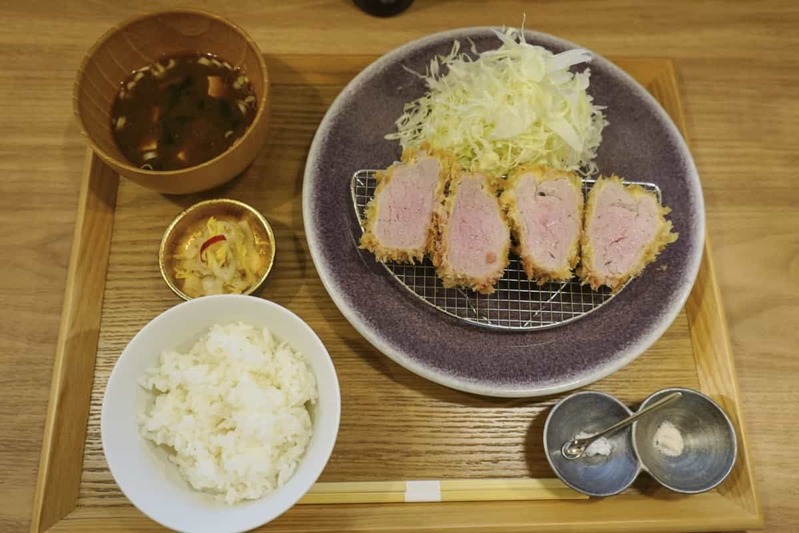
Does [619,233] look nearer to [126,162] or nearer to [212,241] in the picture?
[212,241]

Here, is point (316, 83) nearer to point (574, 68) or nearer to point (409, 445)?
point (574, 68)

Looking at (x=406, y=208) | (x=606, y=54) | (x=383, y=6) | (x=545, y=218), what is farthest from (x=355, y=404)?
(x=606, y=54)

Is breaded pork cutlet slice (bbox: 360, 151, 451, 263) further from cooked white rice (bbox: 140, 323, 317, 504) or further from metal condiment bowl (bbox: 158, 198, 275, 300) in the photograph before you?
cooked white rice (bbox: 140, 323, 317, 504)

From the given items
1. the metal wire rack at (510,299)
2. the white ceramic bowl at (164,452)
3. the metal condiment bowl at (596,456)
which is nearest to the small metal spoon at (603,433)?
the metal condiment bowl at (596,456)

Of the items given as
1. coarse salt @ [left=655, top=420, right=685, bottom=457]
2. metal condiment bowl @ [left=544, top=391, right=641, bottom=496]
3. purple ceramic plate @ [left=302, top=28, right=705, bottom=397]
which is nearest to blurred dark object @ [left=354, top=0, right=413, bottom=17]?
purple ceramic plate @ [left=302, top=28, right=705, bottom=397]

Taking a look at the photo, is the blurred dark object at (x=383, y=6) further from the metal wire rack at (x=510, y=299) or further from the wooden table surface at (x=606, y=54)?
the metal wire rack at (x=510, y=299)

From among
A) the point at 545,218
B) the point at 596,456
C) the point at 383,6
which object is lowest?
the point at 596,456

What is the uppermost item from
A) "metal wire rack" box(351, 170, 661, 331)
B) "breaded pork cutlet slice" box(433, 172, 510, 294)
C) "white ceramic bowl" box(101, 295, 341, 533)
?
"breaded pork cutlet slice" box(433, 172, 510, 294)
